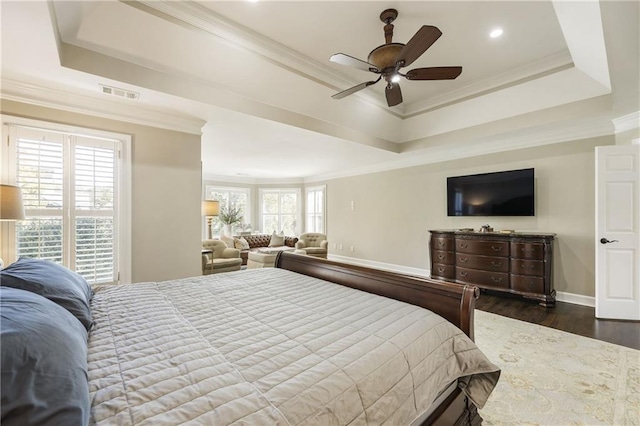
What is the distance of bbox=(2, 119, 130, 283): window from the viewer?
2656 mm

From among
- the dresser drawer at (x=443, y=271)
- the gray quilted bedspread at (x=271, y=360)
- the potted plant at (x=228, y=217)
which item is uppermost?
the potted plant at (x=228, y=217)

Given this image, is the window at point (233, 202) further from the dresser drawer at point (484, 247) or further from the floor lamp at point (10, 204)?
the dresser drawer at point (484, 247)

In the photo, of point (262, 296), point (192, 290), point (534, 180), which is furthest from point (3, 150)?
point (534, 180)

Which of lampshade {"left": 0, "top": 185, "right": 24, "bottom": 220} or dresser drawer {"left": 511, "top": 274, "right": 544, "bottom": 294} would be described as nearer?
lampshade {"left": 0, "top": 185, "right": 24, "bottom": 220}

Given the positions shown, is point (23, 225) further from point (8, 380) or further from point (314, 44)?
point (314, 44)

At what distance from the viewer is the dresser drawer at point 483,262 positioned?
412cm

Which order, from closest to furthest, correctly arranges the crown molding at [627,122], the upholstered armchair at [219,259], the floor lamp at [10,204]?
the floor lamp at [10,204] < the crown molding at [627,122] < the upholstered armchair at [219,259]

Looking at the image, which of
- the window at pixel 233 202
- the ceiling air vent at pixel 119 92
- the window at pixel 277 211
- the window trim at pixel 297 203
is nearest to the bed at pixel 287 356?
the ceiling air vent at pixel 119 92

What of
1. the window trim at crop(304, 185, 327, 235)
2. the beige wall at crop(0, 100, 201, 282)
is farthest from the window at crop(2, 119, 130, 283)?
the window trim at crop(304, 185, 327, 235)

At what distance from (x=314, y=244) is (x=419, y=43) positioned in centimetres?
549

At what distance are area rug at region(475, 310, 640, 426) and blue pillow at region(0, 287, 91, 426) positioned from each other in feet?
6.95

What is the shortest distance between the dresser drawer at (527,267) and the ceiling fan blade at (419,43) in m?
3.31

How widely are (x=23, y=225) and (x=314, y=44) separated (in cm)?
345

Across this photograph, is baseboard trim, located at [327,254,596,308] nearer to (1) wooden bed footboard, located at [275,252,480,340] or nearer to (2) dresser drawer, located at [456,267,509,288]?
(2) dresser drawer, located at [456,267,509,288]
